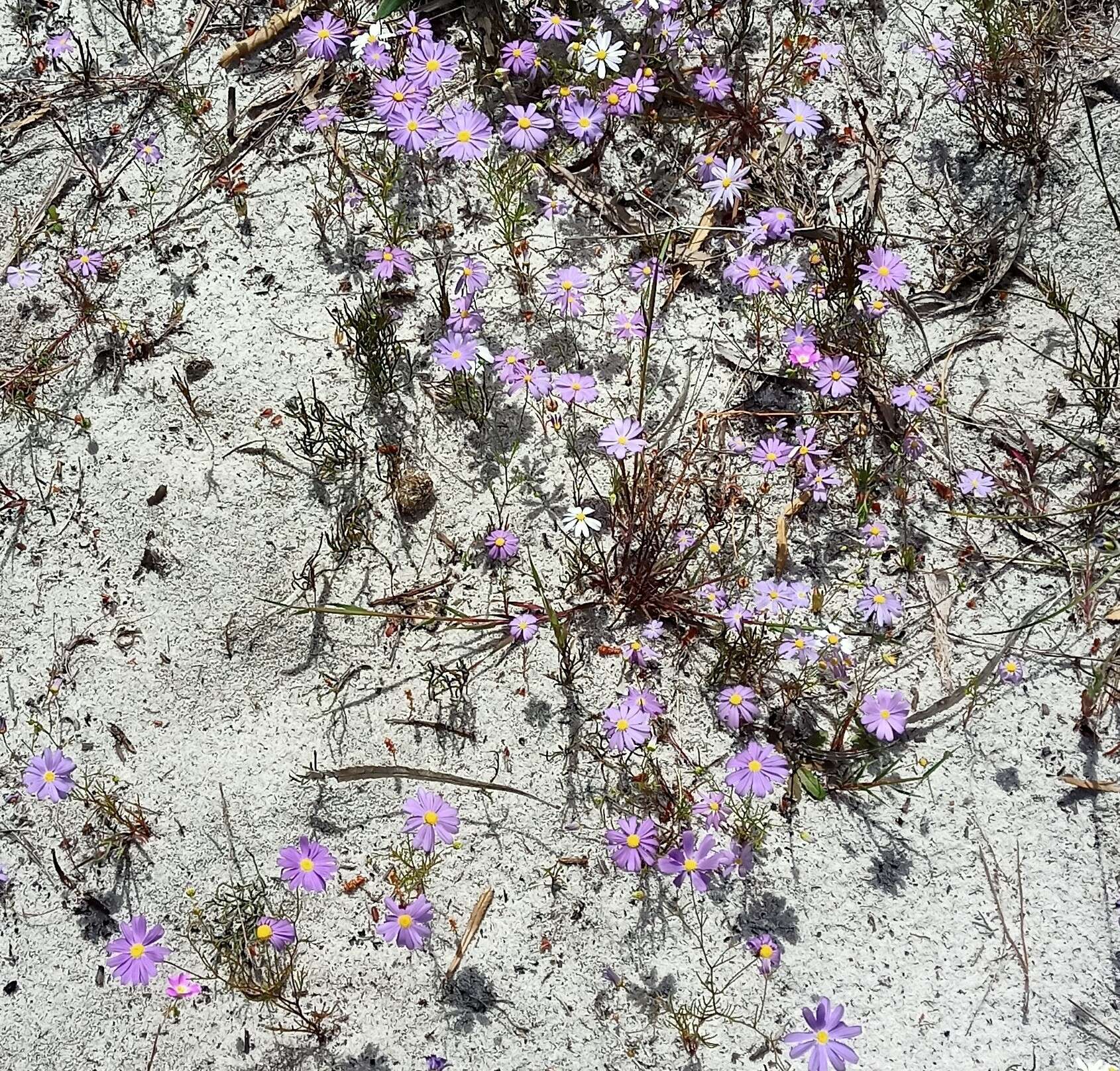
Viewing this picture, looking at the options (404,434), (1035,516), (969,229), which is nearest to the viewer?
(1035,516)

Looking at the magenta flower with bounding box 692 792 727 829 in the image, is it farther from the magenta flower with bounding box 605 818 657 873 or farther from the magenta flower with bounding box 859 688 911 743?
the magenta flower with bounding box 859 688 911 743

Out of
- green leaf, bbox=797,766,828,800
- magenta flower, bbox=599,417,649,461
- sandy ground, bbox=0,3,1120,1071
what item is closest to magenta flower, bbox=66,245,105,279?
sandy ground, bbox=0,3,1120,1071

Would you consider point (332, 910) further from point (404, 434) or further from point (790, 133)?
point (790, 133)

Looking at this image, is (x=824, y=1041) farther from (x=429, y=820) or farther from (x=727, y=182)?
(x=727, y=182)

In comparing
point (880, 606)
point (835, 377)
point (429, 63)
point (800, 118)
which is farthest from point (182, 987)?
point (800, 118)

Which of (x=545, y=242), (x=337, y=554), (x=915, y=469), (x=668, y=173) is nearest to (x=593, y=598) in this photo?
(x=337, y=554)
